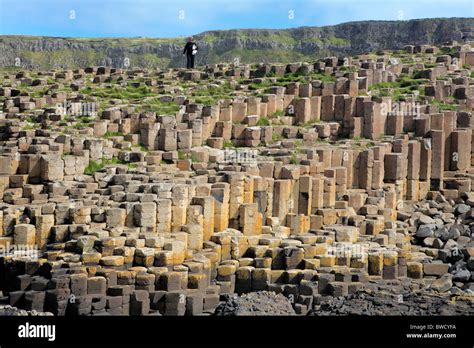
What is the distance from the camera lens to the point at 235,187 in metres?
34.1

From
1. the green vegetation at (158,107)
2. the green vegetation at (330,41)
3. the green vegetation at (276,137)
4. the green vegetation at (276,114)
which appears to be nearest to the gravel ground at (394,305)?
the green vegetation at (276,137)

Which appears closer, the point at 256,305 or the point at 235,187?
the point at 256,305

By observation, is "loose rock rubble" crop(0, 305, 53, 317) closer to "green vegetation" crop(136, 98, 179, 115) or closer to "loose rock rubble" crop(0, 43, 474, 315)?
"loose rock rubble" crop(0, 43, 474, 315)

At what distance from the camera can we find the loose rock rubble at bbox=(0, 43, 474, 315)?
96.7 ft

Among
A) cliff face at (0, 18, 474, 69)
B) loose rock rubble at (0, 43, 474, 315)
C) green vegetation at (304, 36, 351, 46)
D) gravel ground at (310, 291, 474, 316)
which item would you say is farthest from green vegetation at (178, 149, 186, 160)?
green vegetation at (304, 36, 351, 46)

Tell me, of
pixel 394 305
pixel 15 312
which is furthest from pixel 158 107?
pixel 15 312

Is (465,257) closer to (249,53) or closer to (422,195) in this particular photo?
(422,195)

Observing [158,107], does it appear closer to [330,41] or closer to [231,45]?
[330,41]

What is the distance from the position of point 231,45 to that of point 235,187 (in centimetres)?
9098

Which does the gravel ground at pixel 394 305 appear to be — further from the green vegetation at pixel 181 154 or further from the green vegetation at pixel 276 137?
the green vegetation at pixel 276 137

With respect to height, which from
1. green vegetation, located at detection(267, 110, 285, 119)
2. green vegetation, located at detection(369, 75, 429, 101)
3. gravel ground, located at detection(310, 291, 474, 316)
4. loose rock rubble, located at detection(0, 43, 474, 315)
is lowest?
gravel ground, located at detection(310, 291, 474, 316)

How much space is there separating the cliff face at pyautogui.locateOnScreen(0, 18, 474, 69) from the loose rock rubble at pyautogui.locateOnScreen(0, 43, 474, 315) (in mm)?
62713
